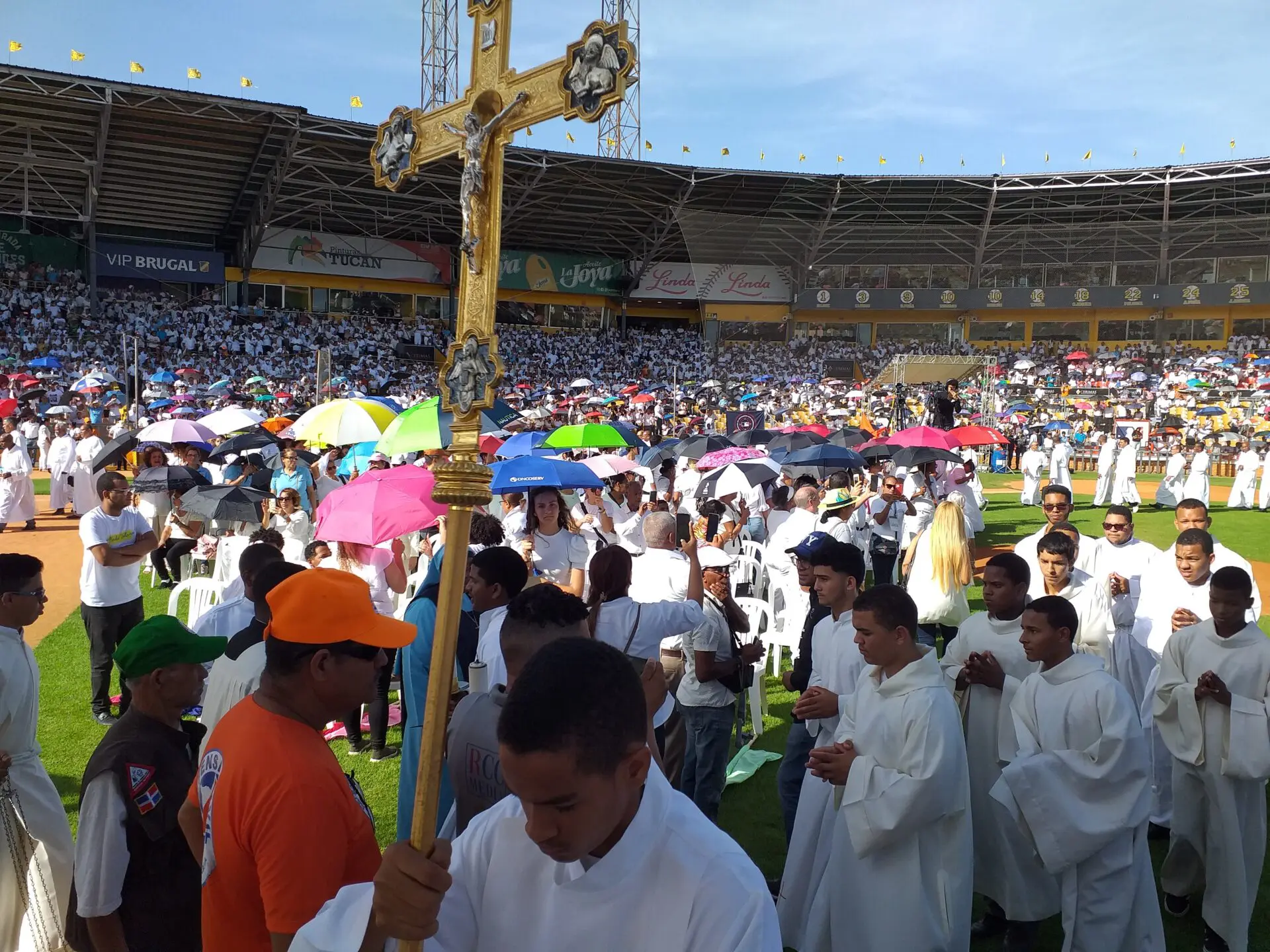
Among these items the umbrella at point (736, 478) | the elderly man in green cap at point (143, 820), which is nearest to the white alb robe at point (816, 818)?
the elderly man in green cap at point (143, 820)

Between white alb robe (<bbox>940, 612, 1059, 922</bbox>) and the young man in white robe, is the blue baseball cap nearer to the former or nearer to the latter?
white alb robe (<bbox>940, 612, 1059, 922</bbox>)

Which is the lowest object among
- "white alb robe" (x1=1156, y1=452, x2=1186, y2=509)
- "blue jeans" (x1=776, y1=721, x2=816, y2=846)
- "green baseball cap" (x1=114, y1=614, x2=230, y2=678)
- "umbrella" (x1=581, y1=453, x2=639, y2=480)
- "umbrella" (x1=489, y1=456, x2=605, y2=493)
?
"blue jeans" (x1=776, y1=721, x2=816, y2=846)

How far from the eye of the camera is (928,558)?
7289 millimetres

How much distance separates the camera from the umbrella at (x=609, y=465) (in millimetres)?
11062

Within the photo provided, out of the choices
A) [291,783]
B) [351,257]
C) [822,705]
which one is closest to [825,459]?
[822,705]

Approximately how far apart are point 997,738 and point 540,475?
4.12 metres

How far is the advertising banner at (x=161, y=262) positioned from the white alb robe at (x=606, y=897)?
132 feet

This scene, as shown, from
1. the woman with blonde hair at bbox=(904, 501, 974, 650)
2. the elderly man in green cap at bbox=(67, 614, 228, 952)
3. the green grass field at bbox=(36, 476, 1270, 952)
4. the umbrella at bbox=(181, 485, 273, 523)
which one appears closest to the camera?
the elderly man in green cap at bbox=(67, 614, 228, 952)

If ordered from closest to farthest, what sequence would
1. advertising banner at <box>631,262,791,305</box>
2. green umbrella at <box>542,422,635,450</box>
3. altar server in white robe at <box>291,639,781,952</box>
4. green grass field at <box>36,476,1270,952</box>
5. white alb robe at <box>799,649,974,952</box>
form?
altar server in white robe at <box>291,639,781,952</box> → white alb robe at <box>799,649,974,952</box> → green grass field at <box>36,476,1270,952</box> → green umbrella at <box>542,422,635,450</box> → advertising banner at <box>631,262,791,305</box>

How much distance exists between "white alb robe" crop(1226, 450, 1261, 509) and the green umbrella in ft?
53.9

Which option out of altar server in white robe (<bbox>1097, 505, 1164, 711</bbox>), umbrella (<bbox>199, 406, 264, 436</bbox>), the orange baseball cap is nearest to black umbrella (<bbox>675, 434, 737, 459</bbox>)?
umbrella (<bbox>199, 406, 264, 436</bbox>)

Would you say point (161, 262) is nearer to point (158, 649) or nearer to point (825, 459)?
point (825, 459)

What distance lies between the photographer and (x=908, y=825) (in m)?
3.35

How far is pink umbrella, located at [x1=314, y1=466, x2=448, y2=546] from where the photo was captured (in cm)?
617
